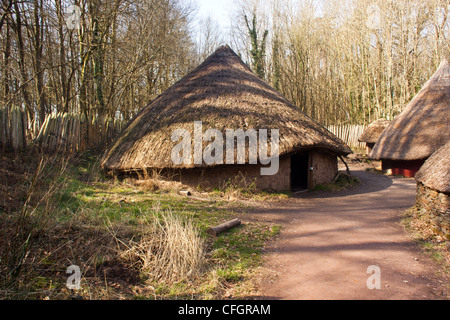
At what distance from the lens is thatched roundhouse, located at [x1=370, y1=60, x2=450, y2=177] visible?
10.9m

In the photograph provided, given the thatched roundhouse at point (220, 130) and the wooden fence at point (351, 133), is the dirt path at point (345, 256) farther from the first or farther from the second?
the wooden fence at point (351, 133)

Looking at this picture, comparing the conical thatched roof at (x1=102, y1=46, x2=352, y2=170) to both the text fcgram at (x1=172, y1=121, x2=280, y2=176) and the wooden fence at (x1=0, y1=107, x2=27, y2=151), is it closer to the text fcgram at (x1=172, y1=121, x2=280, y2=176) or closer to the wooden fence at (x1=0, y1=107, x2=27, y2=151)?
the text fcgram at (x1=172, y1=121, x2=280, y2=176)

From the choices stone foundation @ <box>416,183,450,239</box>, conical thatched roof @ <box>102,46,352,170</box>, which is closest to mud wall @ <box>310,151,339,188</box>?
conical thatched roof @ <box>102,46,352,170</box>

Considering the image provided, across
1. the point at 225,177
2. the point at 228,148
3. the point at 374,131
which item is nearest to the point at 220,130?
the point at 228,148

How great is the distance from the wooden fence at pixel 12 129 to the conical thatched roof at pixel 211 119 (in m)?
2.45

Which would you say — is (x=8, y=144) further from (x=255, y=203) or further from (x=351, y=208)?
(x=351, y=208)

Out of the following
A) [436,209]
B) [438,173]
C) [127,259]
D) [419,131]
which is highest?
[419,131]

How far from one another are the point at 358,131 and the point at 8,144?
19466mm

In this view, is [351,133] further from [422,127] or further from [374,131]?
[422,127]

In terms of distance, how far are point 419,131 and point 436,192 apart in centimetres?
735

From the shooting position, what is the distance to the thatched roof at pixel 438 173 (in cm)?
502

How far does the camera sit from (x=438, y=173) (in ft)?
17.4

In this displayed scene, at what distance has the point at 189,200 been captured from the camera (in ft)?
25.4

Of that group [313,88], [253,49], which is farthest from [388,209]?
[253,49]
